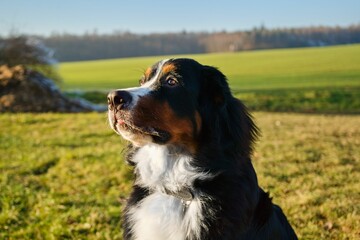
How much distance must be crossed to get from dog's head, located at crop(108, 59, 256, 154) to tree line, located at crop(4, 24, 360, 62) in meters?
101

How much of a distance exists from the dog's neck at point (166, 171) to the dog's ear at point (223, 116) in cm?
31

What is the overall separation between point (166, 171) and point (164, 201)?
25 cm

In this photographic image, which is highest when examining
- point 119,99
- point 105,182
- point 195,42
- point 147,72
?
point 195,42

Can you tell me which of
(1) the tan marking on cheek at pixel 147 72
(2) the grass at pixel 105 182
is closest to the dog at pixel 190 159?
(1) the tan marking on cheek at pixel 147 72

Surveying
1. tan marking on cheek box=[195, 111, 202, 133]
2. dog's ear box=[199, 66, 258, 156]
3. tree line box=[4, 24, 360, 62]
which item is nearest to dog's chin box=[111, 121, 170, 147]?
tan marking on cheek box=[195, 111, 202, 133]

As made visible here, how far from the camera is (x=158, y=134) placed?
325 centimetres

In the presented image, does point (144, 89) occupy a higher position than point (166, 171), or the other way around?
point (144, 89)

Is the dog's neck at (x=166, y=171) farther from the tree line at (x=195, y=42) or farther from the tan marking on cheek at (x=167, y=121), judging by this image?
the tree line at (x=195, y=42)

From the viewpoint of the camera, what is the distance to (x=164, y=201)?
3338 mm

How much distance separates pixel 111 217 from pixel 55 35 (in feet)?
410

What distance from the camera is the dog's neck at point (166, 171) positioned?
3293 millimetres

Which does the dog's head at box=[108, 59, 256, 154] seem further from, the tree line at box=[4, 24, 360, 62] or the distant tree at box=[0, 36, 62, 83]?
the tree line at box=[4, 24, 360, 62]

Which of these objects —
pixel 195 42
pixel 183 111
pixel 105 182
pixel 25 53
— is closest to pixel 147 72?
pixel 183 111

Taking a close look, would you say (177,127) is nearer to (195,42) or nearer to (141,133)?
(141,133)
